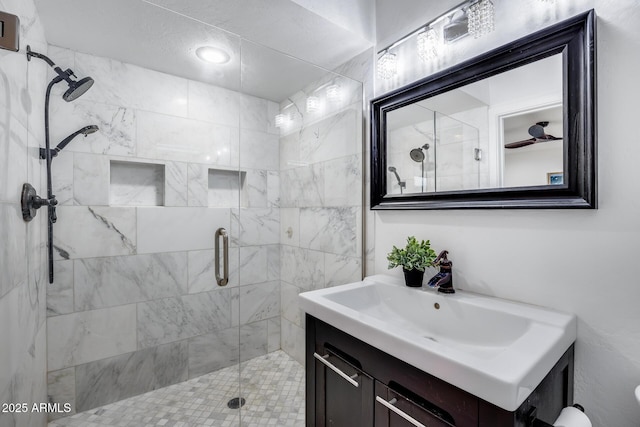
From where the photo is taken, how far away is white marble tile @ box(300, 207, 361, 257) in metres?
1.78

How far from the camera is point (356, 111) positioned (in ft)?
5.95

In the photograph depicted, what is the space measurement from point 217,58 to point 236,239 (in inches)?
46.2

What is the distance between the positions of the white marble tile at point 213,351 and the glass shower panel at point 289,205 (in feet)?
0.28

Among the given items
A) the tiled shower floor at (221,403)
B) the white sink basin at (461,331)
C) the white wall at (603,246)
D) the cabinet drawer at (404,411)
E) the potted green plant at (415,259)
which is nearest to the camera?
the white sink basin at (461,331)

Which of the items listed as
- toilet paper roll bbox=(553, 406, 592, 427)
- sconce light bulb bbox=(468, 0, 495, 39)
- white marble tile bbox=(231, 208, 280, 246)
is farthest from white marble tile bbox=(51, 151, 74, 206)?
toilet paper roll bbox=(553, 406, 592, 427)

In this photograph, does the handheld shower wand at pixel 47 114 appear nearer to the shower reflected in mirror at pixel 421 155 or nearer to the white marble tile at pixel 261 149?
the white marble tile at pixel 261 149

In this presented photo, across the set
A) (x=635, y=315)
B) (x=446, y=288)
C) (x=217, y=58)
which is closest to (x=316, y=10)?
(x=217, y=58)

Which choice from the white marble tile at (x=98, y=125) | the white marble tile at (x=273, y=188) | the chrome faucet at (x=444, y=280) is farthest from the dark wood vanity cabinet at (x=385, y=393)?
the white marble tile at (x=98, y=125)

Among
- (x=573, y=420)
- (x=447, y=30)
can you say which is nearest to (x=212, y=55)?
(x=447, y=30)

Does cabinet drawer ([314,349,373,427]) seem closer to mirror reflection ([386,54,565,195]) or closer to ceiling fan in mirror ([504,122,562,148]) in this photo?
mirror reflection ([386,54,565,195])

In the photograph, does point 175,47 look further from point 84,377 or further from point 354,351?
point 84,377

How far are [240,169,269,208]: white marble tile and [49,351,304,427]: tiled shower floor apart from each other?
3.66 feet

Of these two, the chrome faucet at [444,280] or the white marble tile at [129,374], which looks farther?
the white marble tile at [129,374]

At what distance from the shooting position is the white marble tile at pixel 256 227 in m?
1.95
